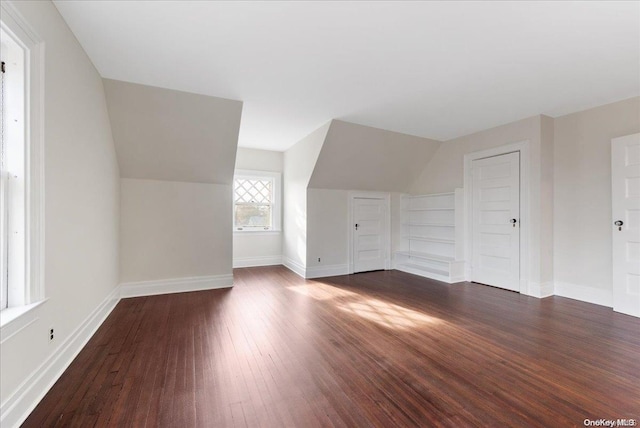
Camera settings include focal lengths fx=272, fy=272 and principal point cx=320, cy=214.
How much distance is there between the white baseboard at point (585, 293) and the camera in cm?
332

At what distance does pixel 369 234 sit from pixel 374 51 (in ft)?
12.0

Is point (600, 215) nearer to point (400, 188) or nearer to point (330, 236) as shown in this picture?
point (400, 188)

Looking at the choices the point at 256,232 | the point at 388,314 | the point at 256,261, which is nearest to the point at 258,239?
the point at 256,232

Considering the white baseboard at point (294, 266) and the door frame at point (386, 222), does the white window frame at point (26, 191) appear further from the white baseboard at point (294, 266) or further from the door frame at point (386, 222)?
the door frame at point (386, 222)

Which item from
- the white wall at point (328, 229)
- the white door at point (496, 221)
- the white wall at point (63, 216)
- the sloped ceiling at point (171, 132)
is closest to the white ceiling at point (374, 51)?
the sloped ceiling at point (171, 132)

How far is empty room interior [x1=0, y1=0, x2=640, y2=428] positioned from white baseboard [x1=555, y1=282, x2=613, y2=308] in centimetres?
2

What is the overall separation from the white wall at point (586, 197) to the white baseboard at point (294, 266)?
150 inches

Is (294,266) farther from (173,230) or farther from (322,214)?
(173,230)

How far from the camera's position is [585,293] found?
3520 mm

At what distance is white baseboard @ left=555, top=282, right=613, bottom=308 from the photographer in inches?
131

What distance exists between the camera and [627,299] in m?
3.06

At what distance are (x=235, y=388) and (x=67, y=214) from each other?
1.78m

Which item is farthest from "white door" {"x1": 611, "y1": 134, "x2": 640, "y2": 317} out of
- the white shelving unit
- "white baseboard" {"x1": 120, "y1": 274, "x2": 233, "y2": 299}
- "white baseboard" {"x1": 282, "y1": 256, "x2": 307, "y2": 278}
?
"white baseboard" {"x1": 120, "y1": 274, "x2": 233, "y2": 299}

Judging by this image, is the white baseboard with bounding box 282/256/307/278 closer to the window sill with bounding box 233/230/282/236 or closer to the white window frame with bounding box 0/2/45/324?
the window sill with bounding box 233/230/282/236
